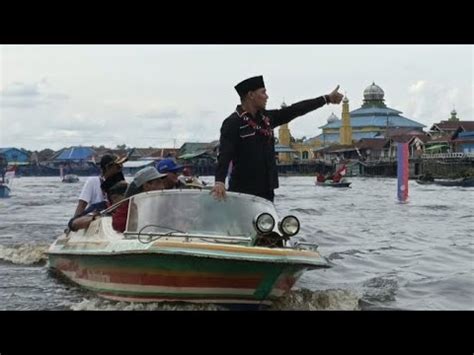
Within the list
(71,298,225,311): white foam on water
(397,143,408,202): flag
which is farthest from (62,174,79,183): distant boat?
(71,298,225,311): white foam on water

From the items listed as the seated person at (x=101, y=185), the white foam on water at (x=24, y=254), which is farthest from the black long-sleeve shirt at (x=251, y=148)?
the white foam on water at (x=24, y=254)

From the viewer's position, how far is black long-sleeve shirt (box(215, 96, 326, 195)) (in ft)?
22.0

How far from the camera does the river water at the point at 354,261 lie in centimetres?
796

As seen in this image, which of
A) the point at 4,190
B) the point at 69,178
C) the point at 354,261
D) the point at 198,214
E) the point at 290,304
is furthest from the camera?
the point at 69,178

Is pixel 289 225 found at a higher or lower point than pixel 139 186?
lower

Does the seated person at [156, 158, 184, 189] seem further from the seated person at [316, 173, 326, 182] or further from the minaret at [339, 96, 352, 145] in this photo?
the seated person at [316, 173, 326, 182]

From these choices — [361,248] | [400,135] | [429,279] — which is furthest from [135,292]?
[400,135]

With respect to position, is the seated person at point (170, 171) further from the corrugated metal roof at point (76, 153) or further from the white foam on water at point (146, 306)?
the corrugated metal roof at point (76, 153)

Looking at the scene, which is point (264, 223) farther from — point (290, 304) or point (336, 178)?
point (336, 178)

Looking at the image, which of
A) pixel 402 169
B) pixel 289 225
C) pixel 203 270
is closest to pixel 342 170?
pixel 402 169

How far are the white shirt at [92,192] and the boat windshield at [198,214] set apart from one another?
5.12 feet

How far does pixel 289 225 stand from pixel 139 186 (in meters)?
1.70

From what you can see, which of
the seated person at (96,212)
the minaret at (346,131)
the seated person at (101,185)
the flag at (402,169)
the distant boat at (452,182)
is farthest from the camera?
the distant boat at (452,182)

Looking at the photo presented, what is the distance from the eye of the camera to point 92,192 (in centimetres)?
825
